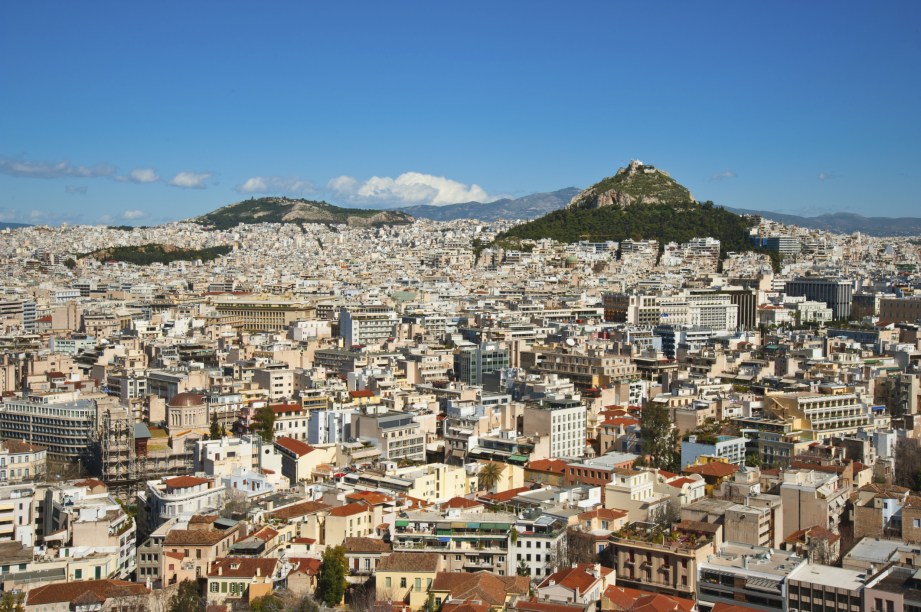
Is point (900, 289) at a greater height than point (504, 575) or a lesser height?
greater

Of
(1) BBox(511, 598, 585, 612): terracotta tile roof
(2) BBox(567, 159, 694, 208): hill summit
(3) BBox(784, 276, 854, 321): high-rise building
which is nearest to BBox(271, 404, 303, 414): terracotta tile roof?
(1) BBox(511, 598, 585, 612): terracotta tile roof

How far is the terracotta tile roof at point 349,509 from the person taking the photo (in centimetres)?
1647

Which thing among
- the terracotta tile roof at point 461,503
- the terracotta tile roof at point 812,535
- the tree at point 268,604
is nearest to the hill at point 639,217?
the terracotta tile roof at point 812,535

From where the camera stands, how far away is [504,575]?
1547 centimetres

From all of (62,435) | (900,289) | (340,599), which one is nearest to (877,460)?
(340,599)

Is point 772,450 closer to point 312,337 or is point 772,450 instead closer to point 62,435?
point 62,435

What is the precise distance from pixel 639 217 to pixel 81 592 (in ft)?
225

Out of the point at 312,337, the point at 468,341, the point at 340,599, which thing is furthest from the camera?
the point at 312,337

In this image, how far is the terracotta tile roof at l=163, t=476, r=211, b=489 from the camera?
18.5 meters

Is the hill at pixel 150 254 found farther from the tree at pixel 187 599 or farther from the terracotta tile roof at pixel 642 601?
the terracotta tile roof at pixel 642 601

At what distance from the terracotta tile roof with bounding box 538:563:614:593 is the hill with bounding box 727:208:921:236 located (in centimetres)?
13373

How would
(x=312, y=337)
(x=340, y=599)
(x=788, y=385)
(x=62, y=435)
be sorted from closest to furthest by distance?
(x=340, y=599) → (x=62, y=435) → (x=788, y=385) → (x=312, y=337)

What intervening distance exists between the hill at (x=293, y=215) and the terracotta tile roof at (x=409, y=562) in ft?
361

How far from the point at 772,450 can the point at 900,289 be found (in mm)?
32988
